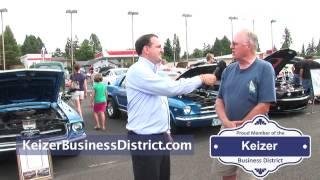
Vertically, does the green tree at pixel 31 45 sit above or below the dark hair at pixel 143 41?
above

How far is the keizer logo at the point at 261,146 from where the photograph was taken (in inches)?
132

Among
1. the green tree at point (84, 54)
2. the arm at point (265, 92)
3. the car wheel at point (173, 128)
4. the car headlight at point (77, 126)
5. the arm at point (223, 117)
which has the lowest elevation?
the car wheel at point (173, 128)

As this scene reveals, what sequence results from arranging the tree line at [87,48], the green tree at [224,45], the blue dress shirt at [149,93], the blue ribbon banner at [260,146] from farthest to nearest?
the green tree at [224,45] < the tree line at [87,48] < the blue dress shirt at [149,93] < the blue ribbon banner at [260,146]

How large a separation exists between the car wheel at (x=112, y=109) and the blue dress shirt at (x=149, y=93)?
8363mm

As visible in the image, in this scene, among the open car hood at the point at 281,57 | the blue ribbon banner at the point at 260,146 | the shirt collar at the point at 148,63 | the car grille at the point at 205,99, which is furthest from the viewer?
the car grille at the point at 205,99

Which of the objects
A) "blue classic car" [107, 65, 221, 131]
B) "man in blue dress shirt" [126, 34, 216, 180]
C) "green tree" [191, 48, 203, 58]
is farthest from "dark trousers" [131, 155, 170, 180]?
"green tree" [191, 48, 203, 58]

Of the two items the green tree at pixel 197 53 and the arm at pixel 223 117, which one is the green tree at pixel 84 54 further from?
the arm at pixel 223 117

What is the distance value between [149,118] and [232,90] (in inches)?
29.5

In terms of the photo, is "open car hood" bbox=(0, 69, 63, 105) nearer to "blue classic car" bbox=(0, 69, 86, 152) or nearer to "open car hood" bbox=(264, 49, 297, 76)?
"blue classic car" bbox=(0, 69, 86, 152)

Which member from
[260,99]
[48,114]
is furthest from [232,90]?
[48,114]

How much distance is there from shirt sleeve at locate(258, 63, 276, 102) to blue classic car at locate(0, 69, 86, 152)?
4351mm

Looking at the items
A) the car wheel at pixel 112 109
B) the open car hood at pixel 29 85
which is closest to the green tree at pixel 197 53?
the car wheel at pixel 112 109

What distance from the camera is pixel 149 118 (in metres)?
3.93

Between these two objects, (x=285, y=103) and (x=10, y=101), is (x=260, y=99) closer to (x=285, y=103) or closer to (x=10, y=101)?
(x=10, y=101)
